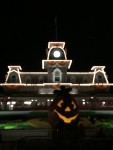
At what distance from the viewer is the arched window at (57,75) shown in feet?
159

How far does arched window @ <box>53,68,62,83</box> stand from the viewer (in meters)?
48.3

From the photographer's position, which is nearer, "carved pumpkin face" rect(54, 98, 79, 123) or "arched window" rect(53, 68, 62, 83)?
"carved pumpkin face" rect(54, 98, 79, 123)

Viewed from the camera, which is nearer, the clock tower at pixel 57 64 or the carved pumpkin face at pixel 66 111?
the carved pumpkin face at pixel 66 111

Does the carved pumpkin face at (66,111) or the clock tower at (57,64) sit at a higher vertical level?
the clock tower at (57,64)

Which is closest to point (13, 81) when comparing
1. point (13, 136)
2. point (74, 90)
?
point (74, 90)

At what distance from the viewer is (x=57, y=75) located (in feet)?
159

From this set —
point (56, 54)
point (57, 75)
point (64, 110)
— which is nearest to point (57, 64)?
point (56, 54)

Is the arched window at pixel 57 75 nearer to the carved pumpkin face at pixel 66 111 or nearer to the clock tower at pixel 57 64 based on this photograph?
the clock tower at pixel 57 64

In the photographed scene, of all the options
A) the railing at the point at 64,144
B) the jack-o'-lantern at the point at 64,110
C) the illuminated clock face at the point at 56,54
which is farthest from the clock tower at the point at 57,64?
the railing at the point at 64,144

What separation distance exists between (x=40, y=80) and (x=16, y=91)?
369 centimetres

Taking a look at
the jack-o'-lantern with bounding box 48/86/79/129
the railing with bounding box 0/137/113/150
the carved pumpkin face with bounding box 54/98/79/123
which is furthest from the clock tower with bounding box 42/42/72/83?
the railing with bounding box 0/137/113/150

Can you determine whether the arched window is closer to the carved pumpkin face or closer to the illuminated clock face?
the illuminated clock face

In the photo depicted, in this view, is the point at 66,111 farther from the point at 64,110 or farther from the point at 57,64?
the point at 57,64

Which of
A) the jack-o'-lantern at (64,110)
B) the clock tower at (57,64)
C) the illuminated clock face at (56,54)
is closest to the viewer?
the jack-o'-lantern at (64,110)
